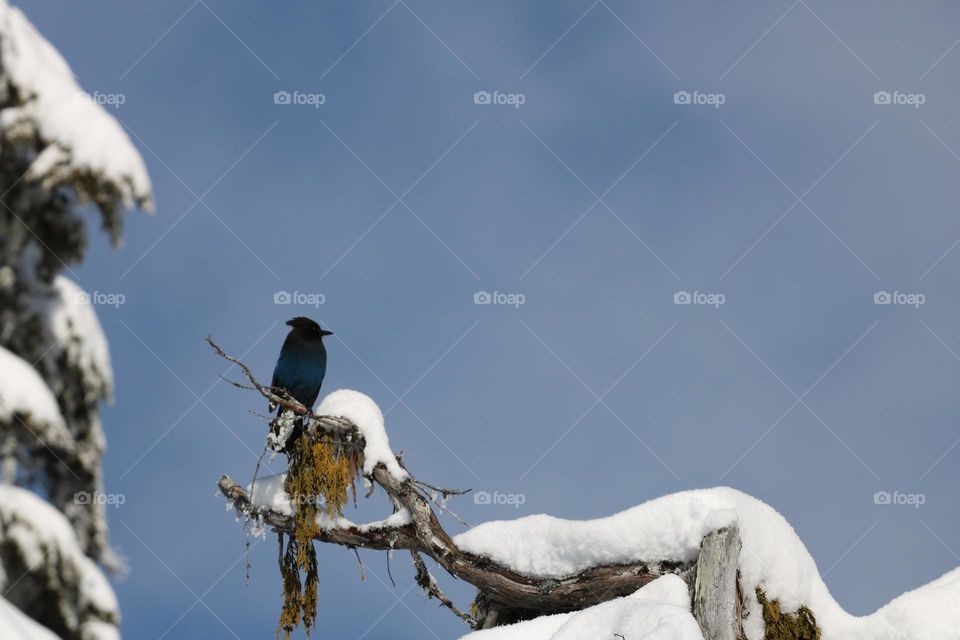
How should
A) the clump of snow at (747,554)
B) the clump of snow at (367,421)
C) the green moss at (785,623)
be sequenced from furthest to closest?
the clump of snow at (367,421) → the green moss at (785,623) → the clump of snow at (747,554)

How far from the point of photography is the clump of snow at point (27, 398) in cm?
315

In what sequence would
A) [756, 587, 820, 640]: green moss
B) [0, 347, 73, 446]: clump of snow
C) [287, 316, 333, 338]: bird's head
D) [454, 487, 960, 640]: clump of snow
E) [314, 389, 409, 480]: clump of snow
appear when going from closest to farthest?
1. [0, 347, 73, 446]: clump of snow
2. [454, 487, 960, 640]: clump of snow
3. [756, 587, 820, 640]: green moss
4. [314, 389, 409, 480]: clump of snow
5. [287, 316, 333, 338]: bird's head

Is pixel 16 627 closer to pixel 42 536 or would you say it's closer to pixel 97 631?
pixel 42 536

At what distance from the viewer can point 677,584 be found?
6605 mm

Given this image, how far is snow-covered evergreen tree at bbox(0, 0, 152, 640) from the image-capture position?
132 inches

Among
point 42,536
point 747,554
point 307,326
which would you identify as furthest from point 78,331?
point 307,326

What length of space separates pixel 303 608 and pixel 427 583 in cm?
109

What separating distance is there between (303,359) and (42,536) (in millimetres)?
7128

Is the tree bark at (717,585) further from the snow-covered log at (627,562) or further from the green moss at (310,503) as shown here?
the green moss at (310,503)

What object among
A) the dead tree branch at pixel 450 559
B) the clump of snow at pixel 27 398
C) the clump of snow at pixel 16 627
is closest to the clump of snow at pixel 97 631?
the clump of snow at pixel 16 627

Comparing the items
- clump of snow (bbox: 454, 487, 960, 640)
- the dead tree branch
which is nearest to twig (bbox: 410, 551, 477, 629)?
the dead tree branch

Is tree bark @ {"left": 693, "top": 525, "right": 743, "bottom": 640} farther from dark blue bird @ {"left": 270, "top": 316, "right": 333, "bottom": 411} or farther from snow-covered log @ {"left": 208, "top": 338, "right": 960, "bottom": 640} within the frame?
dark blue bird @ {"left": 270, "top": 316, "right": 333, "bottom": 411}

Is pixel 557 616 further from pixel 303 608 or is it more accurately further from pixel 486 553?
pixel 303 608

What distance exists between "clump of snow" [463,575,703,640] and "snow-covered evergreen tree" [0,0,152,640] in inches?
120
